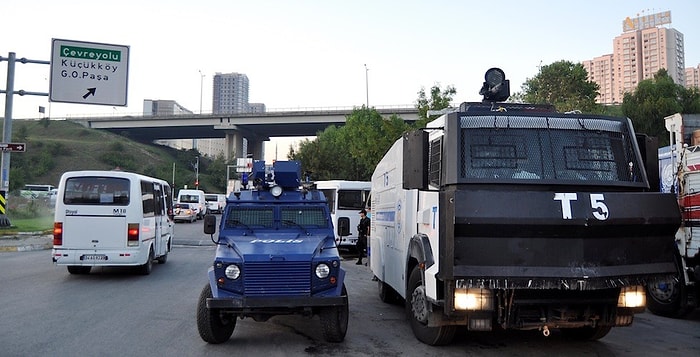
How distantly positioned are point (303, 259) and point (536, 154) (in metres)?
3.08

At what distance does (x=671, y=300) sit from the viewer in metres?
9.18

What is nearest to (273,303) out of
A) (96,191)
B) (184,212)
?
(96,191)

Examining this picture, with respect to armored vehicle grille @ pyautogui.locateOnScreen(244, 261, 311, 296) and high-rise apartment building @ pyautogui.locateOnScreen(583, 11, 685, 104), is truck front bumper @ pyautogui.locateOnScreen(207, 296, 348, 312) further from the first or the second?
high-rise apartment building @ pyautogui.locateOnScreen(583, 11, 685, 104)

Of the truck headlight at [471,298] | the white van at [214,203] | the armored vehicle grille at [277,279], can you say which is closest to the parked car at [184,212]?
the white van at [214,203]

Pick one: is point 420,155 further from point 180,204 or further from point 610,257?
point 180,204

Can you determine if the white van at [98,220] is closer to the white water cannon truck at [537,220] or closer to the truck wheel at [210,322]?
the truck wheel at [210,322]

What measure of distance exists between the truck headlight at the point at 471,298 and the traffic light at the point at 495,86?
11.0 ft

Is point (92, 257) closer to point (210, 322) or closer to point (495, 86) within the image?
point (210, 322)

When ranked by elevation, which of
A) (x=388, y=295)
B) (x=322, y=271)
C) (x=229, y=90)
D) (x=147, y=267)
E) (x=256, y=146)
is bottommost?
(x=388, y=295)

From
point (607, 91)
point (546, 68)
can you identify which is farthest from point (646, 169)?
point (607, 91)

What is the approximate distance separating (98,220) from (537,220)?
1028cm

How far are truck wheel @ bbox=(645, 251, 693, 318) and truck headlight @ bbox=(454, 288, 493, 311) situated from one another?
4.90 m

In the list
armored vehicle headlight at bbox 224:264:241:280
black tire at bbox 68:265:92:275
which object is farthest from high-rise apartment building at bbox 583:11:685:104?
armored vehicle headlight at bbox 224:264:241:280

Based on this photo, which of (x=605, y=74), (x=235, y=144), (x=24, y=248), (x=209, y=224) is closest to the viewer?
(x=209, y=224)
